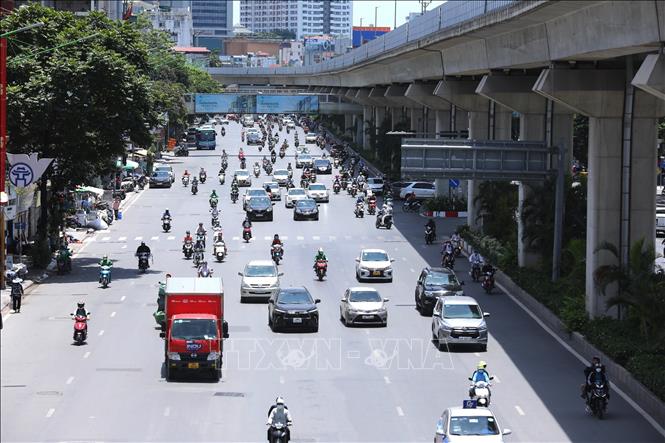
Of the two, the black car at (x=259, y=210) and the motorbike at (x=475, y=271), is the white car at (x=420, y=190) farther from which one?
the motorbike at (x=475, y=271)

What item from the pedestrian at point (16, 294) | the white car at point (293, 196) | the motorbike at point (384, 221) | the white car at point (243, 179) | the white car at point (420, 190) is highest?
the white car at point (243, 179)

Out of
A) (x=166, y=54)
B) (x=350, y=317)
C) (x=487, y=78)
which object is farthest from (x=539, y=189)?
(x=166, y=54)

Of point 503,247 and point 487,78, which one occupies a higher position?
point 487,78

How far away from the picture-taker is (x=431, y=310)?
1863 inches

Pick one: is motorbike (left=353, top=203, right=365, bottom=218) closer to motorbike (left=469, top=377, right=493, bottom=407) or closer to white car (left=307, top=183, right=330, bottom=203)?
white car (left=307, top=183, right=330, bottom=203)

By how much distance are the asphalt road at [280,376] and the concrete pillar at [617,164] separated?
347 centimetres

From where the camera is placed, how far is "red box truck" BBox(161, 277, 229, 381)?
3469cm

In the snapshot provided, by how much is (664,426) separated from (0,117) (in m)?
26.9

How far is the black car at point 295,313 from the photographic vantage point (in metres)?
43.0

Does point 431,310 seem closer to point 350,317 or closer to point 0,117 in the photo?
point 350,317

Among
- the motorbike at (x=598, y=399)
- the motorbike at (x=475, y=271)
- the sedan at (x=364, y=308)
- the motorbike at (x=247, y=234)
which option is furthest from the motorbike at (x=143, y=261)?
the motorbike at (x=598, y=399)

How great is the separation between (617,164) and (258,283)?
1365cm

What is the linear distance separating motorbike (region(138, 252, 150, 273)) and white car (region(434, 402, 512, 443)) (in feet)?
111

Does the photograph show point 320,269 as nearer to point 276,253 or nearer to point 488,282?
point 276,253
